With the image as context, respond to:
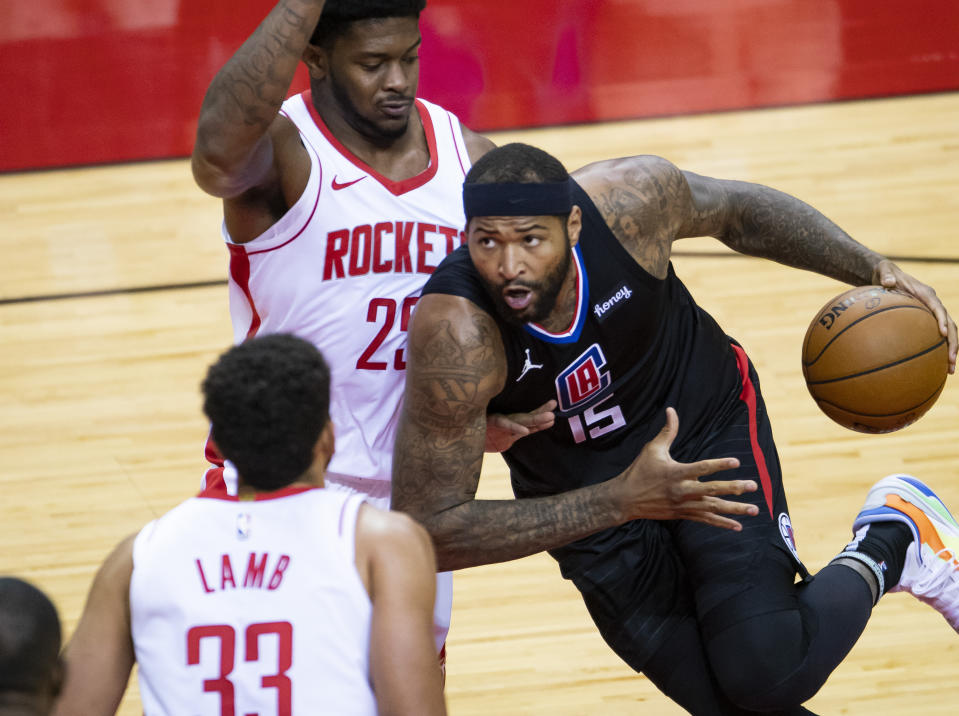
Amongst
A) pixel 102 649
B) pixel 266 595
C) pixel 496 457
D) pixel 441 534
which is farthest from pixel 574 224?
pixel 496 457

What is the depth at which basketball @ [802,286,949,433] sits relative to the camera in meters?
3.52

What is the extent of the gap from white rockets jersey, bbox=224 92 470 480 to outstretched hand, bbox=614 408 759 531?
0.80 metres

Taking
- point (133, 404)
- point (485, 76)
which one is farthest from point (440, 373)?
point (485, 76)

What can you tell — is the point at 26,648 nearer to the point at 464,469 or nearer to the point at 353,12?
the point at 464,469

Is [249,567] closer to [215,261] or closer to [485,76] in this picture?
[215,261]

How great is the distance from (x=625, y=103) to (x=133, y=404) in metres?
4.65

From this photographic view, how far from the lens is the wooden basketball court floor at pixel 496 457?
4.11 m

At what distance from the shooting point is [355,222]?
3309 mm

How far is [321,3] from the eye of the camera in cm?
296

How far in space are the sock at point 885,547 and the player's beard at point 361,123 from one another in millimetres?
1682

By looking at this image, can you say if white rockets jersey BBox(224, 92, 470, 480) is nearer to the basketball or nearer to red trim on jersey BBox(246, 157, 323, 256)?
red trim on jersey BBox(246, 157, 323, 256)

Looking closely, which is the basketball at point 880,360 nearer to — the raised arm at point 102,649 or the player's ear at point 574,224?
the player's ear at point 574,224

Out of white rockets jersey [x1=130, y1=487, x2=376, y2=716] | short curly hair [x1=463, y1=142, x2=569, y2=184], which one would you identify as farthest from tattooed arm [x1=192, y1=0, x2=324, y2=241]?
white rockets jersey [x1=130, y1=487, x2=376, y2=716]

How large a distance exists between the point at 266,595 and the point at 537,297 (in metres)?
1.13
